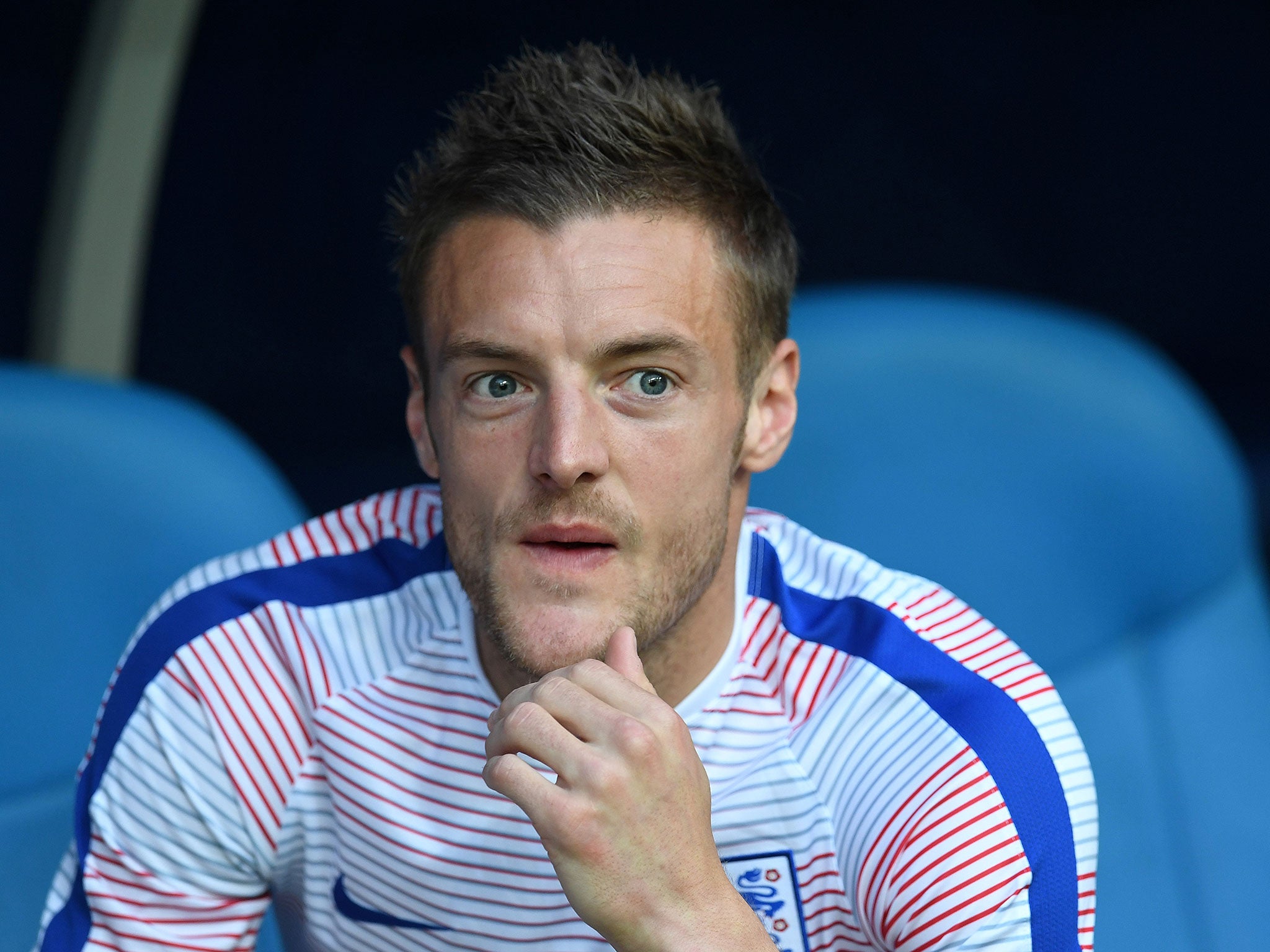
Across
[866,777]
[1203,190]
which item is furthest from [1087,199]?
[866,777]

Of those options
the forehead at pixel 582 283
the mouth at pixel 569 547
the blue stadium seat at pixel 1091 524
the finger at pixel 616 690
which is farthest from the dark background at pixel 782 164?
the finger at pixel 616 690

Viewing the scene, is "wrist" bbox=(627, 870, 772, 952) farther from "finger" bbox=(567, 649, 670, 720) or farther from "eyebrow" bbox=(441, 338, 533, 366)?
"eyebrow" bbox=(441, 338, 533, 366)

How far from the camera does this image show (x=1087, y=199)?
224cm

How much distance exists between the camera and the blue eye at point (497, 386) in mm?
918

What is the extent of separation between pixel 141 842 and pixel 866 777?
48 centimetres

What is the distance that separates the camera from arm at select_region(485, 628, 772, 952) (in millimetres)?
764

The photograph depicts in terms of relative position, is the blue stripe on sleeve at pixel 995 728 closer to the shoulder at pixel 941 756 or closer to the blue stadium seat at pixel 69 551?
the shoulder at pixel 941 756

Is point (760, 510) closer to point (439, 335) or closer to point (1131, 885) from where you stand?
point (439, 335)

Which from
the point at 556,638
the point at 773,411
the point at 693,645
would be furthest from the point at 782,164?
the point at 556,638

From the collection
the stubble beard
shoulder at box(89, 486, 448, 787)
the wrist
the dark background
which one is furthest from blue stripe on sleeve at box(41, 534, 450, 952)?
the dark background

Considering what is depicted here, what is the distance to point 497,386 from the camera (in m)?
0.92

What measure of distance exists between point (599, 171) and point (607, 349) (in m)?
0.12

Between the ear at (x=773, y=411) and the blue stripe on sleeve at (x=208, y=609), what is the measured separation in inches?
9.5

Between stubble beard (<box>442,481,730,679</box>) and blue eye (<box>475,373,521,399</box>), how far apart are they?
72 mm
